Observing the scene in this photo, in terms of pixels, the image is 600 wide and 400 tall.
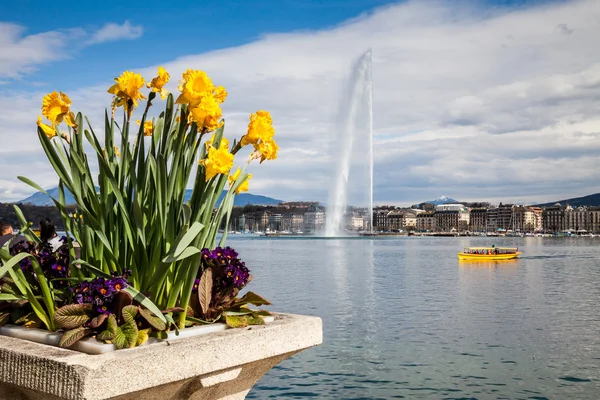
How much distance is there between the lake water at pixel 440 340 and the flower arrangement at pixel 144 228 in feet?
24.8

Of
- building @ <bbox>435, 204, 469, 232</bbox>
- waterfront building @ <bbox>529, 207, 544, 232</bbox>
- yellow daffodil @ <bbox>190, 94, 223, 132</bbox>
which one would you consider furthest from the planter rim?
waterfront building @ <bbox>529, 207, 544, 232</bbox>

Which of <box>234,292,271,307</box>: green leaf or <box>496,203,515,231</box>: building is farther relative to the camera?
<box>496,203,515,231</box>: building

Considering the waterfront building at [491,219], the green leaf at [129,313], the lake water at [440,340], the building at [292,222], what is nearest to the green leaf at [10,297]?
the green leaf at [129,313]

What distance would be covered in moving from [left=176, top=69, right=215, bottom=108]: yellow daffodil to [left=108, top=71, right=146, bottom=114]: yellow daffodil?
0.31 metres

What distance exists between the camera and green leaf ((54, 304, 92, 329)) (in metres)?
3.02

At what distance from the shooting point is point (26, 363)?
109 inches

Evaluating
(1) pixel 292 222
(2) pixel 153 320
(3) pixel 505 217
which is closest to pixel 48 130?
(2) pixel 153 320

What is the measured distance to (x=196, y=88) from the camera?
318 cm

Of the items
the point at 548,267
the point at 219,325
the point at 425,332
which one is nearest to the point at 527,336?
the point at 425,332

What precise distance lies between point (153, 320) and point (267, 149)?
958mm

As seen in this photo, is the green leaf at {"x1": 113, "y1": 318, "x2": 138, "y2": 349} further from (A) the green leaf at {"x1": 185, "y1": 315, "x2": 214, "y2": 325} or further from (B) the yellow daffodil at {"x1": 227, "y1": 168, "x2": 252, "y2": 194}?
(B) the yellow daffodil at {"x1": 227, "y1": 168, "x2": 252, "y2": 194}

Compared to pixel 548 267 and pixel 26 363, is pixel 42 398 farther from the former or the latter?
pixel 548 267

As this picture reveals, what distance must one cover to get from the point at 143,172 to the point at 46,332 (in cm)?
85

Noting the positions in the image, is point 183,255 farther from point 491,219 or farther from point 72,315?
point 491,219
